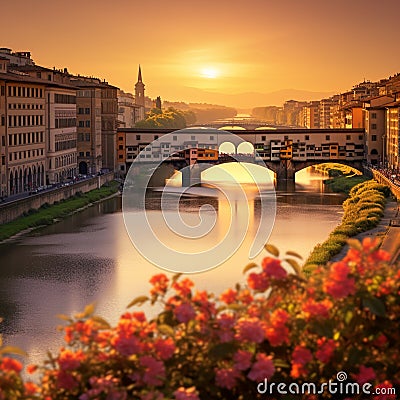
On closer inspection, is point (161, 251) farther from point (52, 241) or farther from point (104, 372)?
point (104, 372)

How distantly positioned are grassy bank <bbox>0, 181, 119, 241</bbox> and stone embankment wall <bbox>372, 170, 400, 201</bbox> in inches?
469

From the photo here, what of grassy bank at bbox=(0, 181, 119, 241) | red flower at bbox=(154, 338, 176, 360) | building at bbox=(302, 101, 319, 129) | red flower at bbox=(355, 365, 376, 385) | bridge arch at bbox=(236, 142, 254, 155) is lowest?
grassy bank at bbox=(0, 181, 119, 241)

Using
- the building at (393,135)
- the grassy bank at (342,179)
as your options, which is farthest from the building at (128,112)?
the building at (393,135)

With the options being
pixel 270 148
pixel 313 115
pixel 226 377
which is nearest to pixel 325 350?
pixel 226 377

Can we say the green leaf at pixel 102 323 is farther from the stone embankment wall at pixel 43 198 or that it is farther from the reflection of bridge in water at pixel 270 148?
the reflection of bridge in water at pixel 270 148

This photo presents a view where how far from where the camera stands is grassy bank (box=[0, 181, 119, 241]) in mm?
28950

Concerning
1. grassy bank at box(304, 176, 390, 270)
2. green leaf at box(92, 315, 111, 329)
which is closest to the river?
grassy bank at box(304, 176, 390, 270)

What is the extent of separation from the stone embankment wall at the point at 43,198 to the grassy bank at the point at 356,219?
395 inches

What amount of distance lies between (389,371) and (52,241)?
23.5 meters

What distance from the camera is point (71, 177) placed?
47.4 metres

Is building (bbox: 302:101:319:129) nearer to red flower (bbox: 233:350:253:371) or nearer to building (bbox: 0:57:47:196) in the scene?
building (bbox: 0:57:47:196)

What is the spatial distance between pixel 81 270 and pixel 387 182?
2111 cm

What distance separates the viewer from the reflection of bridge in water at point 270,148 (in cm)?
5512

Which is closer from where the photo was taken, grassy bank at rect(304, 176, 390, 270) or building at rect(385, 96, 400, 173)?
grassy bank at rect(304, 176, 390, 270)
